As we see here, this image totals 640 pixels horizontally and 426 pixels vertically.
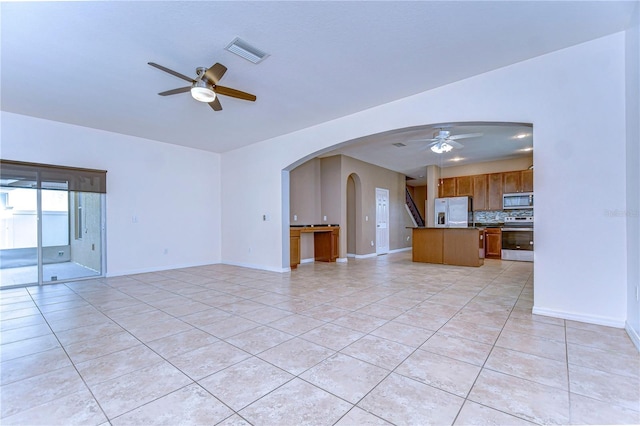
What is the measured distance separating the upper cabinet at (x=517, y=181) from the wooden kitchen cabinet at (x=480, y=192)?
0.48 metres

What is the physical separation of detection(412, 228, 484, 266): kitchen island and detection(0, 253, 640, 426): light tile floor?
2740 millimetres

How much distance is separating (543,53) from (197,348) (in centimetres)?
457

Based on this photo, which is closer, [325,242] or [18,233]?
[18,233]

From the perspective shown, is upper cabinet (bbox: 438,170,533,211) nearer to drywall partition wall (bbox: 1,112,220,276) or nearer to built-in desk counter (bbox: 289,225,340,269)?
built-in desk counter (bbox: 289,225,340,269)

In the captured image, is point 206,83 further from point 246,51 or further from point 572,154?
point 572,154

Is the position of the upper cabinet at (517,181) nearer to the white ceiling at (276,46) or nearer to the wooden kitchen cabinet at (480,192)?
the wooden kitchen cabinet at (480,192)

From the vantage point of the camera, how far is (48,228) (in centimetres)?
517

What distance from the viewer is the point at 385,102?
430cm

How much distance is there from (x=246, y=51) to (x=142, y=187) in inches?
180

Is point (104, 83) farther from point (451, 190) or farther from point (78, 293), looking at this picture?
point (451, 190)

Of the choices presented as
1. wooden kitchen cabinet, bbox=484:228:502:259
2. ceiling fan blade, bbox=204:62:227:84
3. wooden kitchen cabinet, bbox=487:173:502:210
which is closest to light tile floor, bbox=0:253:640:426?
ceiling fan blade, bbox=204:62:227:84

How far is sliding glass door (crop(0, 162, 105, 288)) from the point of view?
190 inches

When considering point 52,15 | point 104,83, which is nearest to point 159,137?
point 104,83

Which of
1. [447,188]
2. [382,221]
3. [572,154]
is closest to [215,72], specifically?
[572,154]
